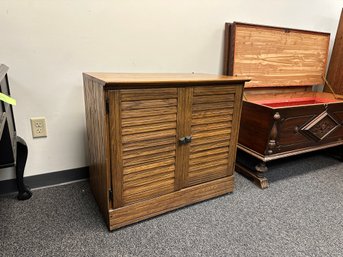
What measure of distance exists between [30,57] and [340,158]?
234cm

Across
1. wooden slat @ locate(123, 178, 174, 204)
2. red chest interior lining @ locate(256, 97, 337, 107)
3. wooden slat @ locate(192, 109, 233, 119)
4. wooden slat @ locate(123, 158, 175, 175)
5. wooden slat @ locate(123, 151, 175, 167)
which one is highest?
wooden slat @ locate(192, 109, 233, 119)

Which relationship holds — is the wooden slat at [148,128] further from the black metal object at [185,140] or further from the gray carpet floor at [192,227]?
the gray carpet floor at [192,227]

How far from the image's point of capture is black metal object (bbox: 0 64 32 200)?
101cm

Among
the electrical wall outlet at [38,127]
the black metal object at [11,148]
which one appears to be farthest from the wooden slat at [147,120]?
the electrical wall outlet at [38,127]

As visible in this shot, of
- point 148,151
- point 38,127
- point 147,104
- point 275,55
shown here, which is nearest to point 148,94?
point 147,104

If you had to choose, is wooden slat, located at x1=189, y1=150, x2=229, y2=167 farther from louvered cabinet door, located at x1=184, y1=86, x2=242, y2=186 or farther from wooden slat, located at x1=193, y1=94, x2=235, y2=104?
wooden slat, located at x1=193, y1=94, x2=235, y2=104

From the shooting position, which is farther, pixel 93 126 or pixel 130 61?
pixel 130 61

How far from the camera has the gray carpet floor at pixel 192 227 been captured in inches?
41.5

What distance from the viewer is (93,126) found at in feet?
3.92

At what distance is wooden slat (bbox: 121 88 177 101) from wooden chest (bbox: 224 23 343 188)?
68 centimetres

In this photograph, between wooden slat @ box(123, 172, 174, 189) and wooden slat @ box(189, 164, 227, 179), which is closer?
wooden slat @ box(123, 172, 174, 189)

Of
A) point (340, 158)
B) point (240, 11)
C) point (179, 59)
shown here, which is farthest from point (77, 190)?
point (340, 158)

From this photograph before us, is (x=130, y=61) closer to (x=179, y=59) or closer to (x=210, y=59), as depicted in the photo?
(x=179, y=59)

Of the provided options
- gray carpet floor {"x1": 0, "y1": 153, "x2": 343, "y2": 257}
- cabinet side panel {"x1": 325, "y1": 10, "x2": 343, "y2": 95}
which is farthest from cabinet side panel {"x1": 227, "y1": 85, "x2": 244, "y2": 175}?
cabinet side panel {"x1": 325, "y1": 10, "x2": 343, "y2": 95}
